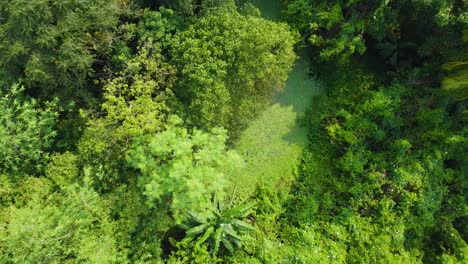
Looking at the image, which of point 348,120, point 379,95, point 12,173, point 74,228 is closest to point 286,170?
point 348,120

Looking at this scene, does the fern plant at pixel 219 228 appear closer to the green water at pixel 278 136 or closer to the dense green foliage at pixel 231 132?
the dense green foliage at pixel 231 132

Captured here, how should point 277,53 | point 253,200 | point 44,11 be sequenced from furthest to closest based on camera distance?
point 253,200 → point 277,53 → point 44,11

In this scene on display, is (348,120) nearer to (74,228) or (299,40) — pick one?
(299,40)

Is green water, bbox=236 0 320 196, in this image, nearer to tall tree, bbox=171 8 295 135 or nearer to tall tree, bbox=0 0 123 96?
tall tree, bbox=171 8 295 135

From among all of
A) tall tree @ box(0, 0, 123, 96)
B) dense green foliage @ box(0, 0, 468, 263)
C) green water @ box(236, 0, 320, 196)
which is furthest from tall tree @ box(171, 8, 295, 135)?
tall tree @ box(0, 0, 123, 96)

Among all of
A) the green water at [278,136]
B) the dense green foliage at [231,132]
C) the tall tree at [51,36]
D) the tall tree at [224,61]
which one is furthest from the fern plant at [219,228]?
the tall tree at [51,36]

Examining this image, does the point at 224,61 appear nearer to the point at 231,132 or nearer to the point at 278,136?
the point at 231,132
